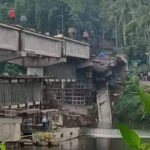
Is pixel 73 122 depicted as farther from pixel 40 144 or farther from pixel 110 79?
pixel 110 79

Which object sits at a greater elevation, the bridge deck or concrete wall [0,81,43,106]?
concrete wall [0,81,43,106]

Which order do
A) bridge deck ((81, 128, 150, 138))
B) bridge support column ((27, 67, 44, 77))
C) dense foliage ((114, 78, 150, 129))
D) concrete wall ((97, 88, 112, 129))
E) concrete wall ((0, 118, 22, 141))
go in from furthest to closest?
concrete wall ((97, 88, 112, 129)), dense foliage ((114, 78, 150, 129)), bridge support column ((27, 67, 44, 77)), bridge deck ((81, 128, 150, 138)), concrete wall ((0, 118, 22, 141))

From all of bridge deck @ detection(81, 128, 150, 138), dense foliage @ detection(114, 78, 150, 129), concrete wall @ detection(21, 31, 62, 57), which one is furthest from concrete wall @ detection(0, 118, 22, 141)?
dense foliage @ detection(114, 78, 150, 129)

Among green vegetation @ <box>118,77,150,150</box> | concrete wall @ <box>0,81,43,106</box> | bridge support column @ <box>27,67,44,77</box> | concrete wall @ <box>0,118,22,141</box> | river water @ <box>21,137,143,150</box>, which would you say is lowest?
river water @ <box>21,137,143,150</box>

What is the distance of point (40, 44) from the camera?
3656 centimetres

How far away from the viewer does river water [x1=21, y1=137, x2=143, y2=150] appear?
89.2 ft

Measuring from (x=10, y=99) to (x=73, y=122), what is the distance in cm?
759

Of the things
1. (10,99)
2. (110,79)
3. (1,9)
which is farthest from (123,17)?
(10,99)

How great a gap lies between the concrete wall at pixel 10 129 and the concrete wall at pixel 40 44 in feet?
20.8

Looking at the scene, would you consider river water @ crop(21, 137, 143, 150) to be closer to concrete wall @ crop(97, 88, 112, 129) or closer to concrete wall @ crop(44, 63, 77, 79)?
concrete wall @ crop(97, 88, 112, 129)

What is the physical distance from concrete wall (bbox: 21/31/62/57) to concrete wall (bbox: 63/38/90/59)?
1596 millimetres

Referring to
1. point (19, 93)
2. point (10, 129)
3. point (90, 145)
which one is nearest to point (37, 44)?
point (19, 93)

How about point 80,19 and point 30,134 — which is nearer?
point 30,134

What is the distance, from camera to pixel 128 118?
1764 inches
